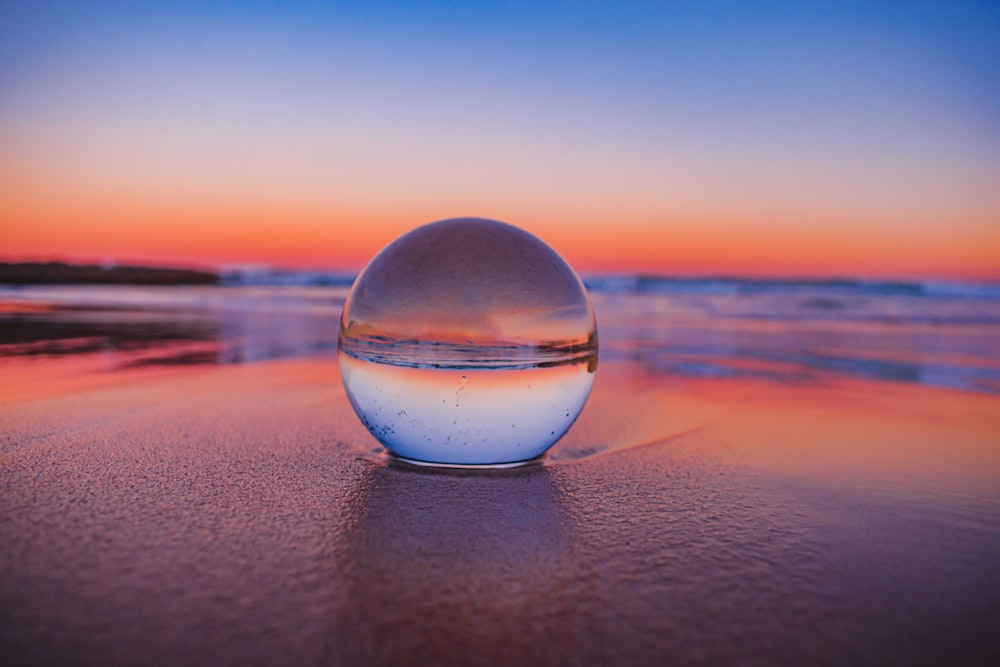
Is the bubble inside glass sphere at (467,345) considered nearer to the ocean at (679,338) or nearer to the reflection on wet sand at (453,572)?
the reflection on wet sand at (453,572)

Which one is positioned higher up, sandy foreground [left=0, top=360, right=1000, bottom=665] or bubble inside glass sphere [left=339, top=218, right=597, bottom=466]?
bubble inside glass sphere [left=339, top=218, right=597, bottom=466]

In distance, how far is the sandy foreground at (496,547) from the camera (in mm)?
1786

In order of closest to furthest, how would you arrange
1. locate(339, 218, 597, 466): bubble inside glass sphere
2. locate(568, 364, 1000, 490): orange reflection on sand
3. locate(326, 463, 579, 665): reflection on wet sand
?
1. locate(326, 463, 579, 665): reflection on wet sand
2. locate(339, 218, 597, 466): bubble inside glass sphere
3. locate(568, 364, 1000, 490): orange reflection on sand

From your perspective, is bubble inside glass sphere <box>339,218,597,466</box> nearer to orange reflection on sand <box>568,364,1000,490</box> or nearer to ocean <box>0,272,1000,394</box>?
orange reflection on sand <box>568,364,1000,490</box>

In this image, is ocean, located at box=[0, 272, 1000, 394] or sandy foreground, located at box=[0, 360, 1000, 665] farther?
ocean, located at box=[0, 272, 1000, 394]

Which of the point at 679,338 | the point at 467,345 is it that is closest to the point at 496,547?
the point at 467,345

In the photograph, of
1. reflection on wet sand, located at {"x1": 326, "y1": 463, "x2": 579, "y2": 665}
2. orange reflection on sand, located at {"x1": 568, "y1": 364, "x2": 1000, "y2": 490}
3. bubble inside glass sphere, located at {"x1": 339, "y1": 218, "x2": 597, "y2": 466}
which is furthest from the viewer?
orange reflection on sand, located at {"x1": 568, "y1": 364, "x2": 1000, "y2": 490}

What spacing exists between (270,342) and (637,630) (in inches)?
330

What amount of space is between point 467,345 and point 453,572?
104 cm

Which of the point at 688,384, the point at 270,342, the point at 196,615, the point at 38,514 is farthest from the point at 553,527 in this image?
the point at 270,342

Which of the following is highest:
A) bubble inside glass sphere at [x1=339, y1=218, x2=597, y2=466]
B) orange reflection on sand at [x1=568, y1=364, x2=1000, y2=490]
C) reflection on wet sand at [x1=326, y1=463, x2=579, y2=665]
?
bubble inside glass sphere at [x1=339, y1=218, x2=597, y2=466]

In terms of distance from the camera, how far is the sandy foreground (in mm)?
1786

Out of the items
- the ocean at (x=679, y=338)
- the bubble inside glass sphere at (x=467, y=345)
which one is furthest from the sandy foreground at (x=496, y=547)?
the ocean at (x=679, y=338)

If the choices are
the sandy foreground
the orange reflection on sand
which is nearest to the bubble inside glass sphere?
the sandy foreground
